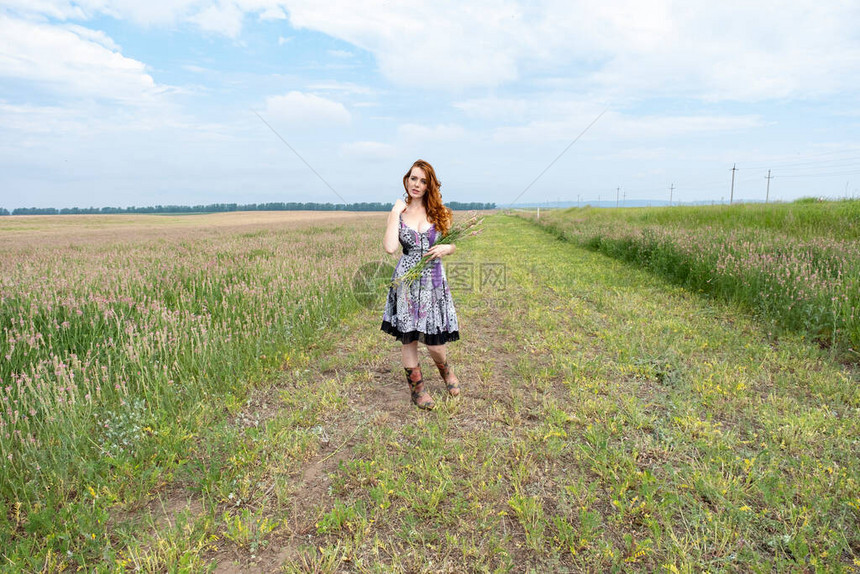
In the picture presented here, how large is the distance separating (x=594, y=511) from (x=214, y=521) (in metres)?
2.37

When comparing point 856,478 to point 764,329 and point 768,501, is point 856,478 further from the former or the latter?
point 764,329

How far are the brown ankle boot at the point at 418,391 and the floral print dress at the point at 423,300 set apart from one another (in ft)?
1.06

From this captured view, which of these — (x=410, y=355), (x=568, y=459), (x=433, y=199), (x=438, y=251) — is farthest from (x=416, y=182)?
(x=568, y=459)

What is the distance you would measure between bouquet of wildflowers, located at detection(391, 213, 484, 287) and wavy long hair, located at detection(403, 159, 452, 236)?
354 millimetres

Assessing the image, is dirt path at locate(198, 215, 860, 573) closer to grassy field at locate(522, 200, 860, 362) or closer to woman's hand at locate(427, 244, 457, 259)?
grassy field at locate(522, 200, 860, 362)

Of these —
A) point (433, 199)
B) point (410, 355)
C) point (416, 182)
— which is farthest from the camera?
point (410, 355)

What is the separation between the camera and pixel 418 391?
14.3 ft

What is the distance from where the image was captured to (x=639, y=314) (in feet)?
24.2

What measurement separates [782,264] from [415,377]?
23.6 feet

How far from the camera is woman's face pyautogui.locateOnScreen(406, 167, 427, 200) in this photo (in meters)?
3.99

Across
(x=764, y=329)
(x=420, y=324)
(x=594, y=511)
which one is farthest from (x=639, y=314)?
(x=594, y=511)

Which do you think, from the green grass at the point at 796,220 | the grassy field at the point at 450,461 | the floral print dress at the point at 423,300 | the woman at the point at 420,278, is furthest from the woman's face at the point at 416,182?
the green grass at the point at 796,220

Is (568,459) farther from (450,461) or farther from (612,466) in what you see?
(450,461)
